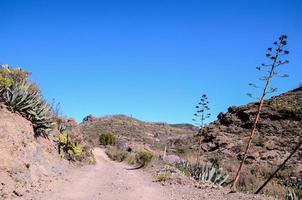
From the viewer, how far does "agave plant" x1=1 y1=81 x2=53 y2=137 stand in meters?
11.7

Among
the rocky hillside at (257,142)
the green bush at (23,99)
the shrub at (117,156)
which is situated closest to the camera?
the green bush at (23,99)

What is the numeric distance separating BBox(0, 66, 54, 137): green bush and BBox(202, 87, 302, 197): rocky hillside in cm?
948

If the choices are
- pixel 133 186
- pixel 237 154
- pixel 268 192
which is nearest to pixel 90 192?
pixel 133 186

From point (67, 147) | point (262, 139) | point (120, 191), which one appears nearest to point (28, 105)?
point (120, 191)

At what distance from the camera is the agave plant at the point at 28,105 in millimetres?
11709

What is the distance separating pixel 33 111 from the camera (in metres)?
12.7

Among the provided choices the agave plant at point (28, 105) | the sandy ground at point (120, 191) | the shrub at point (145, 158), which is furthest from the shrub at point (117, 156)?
the sandy ground at point (120, 191)

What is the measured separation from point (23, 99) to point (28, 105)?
1.01ft

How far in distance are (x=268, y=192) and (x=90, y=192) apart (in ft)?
25.1

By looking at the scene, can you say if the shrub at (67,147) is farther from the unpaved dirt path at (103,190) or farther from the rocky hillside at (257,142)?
the rocky hillside at (257,142)

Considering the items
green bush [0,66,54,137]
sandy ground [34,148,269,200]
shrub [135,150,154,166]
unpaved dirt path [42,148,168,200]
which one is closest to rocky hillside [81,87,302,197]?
shrub [135,150,154,166]

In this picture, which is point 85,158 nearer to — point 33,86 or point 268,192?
point 33,86

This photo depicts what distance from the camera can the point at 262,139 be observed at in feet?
106

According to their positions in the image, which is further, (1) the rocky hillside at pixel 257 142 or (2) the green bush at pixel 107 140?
(2) the green bush at pixel 107 140
